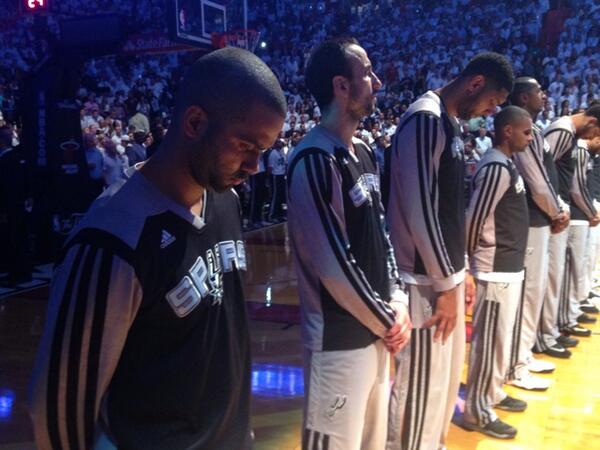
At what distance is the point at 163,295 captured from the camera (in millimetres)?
1153

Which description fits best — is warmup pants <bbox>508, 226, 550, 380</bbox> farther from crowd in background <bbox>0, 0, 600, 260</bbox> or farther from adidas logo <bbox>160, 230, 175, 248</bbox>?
crowd in background <bbox>0, 0, 600, 260</bbox>

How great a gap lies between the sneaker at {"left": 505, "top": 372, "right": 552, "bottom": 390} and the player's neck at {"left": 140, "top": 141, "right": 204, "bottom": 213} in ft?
10.7

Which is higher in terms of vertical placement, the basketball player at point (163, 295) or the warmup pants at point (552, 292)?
the basketball player at point (163, 295)

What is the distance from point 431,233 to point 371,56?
18.8 m

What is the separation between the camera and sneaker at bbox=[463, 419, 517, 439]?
3.21 m

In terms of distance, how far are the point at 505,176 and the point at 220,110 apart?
Answer: 2300 mm

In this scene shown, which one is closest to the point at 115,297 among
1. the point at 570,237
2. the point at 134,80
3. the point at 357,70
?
the point at 357,70

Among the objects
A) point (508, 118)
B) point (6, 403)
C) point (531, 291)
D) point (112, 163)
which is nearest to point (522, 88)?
point (508, 118)

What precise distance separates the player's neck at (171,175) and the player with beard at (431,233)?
127 centimetres

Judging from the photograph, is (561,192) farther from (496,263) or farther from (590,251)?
(496,263)

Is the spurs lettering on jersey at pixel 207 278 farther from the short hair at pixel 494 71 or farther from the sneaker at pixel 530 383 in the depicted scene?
the sneaker at pixel 530 383

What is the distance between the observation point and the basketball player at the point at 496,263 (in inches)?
125

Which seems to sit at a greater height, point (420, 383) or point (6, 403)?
point (420, 383)

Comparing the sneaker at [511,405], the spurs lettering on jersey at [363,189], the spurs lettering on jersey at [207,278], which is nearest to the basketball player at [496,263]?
the sneaker at [511,405]
